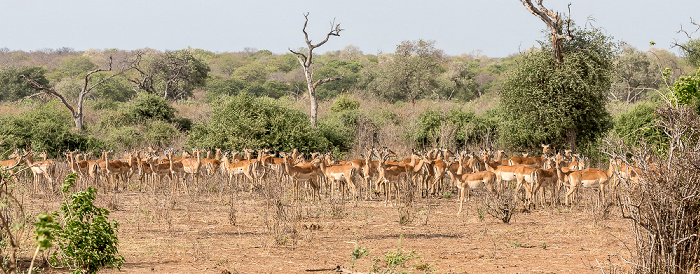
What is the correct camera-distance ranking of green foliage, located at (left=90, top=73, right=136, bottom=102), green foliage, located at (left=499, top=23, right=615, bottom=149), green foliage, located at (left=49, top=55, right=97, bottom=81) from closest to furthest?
green foliage, located at (left=499, top=23, right=615, bottom=149) → green foliage, located at (left=90, top=73, right=136, bottom=102) → green foliage, located at (left=49, top=55, right=97, bottom=81)

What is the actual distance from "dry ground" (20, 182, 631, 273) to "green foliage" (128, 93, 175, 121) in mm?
14400

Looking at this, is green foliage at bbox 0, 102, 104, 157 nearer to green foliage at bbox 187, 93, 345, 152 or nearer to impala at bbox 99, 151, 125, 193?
green foliage at bbox 187, 93, 345, 152

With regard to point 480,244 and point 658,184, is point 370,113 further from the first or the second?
point 658,184

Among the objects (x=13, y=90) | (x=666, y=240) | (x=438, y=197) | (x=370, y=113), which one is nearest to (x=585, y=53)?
(x=438, y=197)

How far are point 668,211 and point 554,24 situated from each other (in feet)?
54.1

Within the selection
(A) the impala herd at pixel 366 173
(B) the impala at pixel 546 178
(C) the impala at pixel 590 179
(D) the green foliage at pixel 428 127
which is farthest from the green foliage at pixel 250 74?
(C) the impala at pixel 590 179

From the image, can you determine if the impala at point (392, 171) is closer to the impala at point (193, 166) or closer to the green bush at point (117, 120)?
the impala at point (193, 166)

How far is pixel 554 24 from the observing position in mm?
21984

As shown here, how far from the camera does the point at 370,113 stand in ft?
100

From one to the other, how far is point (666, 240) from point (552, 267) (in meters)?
2.32

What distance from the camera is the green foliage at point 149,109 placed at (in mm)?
28531

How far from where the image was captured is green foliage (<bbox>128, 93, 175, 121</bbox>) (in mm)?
28531

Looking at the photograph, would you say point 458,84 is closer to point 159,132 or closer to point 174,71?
point 174,71

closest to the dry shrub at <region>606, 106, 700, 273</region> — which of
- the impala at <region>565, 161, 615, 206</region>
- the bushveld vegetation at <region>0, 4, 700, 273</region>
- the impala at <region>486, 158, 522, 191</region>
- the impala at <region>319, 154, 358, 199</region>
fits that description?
the bushveld vegetation at <region>0, 4, 700, 273</region>
